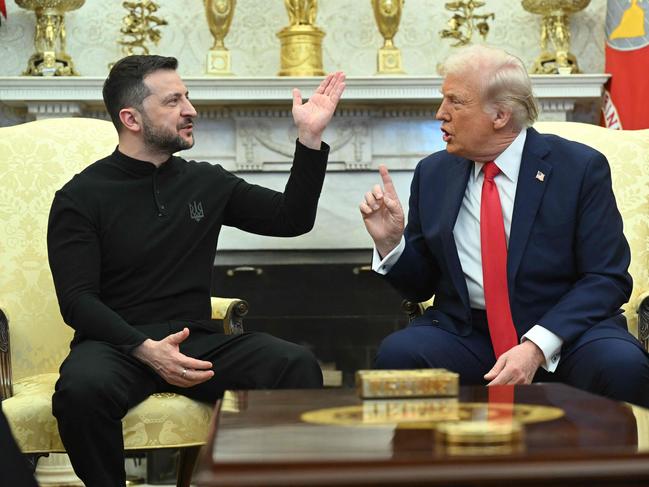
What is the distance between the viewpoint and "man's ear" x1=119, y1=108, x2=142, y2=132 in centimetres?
309

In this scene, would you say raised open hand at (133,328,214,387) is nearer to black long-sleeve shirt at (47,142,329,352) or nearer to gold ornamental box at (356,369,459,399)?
black long-sleeve shirt at (47,142,329,352)

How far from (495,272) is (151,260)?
0.88m

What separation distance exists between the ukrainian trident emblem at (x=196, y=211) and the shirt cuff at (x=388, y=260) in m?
0.49

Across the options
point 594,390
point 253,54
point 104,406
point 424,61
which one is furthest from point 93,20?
point 594,390

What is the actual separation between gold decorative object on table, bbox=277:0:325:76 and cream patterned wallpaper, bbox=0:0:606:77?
199 mm

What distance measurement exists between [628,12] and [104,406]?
2796 millimetres

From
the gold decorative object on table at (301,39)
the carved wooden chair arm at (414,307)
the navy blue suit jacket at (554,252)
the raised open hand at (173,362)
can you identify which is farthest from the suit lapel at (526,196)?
the gold decorative object on table at (301,39)

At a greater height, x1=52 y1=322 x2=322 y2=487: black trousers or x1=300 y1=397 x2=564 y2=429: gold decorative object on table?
x1=300 y1=397 x2=564 y2=429: gold decorative object on table

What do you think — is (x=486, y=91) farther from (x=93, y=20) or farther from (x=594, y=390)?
(x=93, y=20)

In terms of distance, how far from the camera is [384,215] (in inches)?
110

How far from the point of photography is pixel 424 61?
4832 millimetres

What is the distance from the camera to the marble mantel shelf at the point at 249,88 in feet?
14.8

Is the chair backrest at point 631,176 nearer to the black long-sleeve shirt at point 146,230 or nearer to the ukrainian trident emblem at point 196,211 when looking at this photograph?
the black long-sleeve shirt at point 146,230

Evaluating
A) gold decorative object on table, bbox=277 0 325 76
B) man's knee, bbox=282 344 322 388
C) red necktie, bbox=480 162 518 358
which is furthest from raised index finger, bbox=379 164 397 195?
gold decorative object on table, bbox=277 0 325 76
